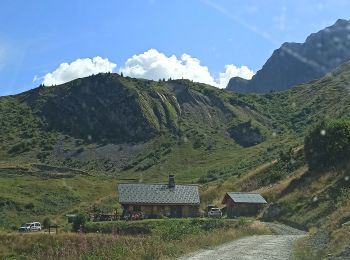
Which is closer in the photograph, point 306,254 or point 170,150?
point 306,254

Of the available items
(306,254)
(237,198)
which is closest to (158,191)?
(237,198)

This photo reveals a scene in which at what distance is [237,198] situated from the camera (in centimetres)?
7738

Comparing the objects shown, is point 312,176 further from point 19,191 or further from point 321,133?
point 19,191

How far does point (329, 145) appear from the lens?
70938 mm

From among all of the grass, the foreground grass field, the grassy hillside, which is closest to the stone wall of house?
the grassy hillside

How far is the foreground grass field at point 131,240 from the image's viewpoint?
77.8 ft

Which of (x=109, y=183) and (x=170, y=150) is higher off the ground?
(x=170, y=150)

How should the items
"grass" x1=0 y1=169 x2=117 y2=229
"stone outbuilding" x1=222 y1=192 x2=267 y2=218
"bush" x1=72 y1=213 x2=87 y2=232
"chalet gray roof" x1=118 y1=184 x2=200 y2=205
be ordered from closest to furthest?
"bush" x1=72 y1=213 x2=87 y2=232, "stone outbuilding" x1=222 y1=192 x2=267 y2=218, "chalet gray roof" x1=118 y1=184 x2=200 y2=205, "grass" x1=0 y1=169 x2=117 y2=229

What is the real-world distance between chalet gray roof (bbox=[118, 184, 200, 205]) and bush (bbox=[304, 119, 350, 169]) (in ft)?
68.8

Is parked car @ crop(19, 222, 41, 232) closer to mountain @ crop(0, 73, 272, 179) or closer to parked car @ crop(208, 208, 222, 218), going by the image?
parked car @ crop(208, 208, 222, 218)

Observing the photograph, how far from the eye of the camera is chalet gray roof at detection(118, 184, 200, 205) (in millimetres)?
82500

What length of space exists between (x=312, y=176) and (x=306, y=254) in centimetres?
4773

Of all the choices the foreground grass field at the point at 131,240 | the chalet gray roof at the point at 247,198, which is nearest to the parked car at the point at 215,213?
the chalet gray roof at the point at 247,198

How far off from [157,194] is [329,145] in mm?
29266
